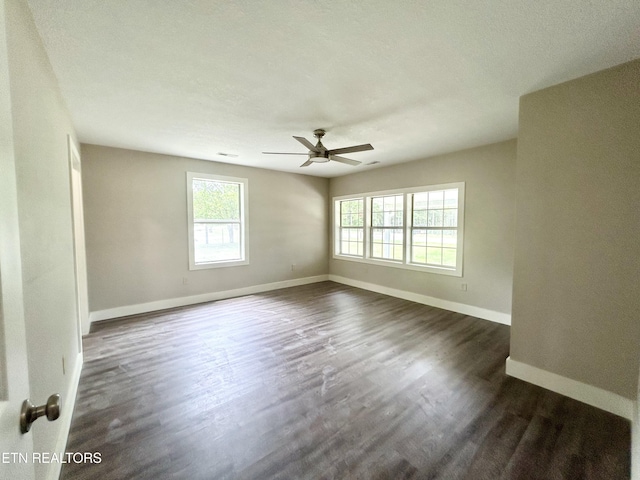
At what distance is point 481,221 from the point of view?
4.04 m

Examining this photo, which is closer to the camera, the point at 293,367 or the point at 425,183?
the point at 293,367

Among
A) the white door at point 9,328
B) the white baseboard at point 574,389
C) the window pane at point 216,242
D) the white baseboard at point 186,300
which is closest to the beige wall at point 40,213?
the white door at point 9,328

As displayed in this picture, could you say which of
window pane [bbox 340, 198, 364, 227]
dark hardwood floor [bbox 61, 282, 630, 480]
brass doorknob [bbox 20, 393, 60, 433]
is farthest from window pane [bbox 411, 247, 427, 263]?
brass doorknob [bbox 20, 393, 60, 433]

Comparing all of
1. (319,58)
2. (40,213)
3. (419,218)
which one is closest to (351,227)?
(419,218)

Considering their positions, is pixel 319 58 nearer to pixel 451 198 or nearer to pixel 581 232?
pixel 581 232

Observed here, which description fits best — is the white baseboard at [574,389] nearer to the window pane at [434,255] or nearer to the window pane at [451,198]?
the window pane at [434,255]

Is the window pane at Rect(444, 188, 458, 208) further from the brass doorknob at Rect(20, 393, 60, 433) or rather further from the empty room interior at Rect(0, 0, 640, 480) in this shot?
the brass doorknob at Rect(20, 393, 60, 433)

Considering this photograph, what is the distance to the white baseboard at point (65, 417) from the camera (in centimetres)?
147

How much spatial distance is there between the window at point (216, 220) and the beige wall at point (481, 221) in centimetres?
323

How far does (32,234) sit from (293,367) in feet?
7.19

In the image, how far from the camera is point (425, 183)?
468 centimetres

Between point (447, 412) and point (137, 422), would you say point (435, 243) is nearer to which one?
point (447, 412)

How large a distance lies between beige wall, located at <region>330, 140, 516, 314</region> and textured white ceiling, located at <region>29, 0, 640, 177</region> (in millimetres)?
990

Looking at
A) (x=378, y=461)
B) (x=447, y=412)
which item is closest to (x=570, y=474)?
(x=447, y=412)
